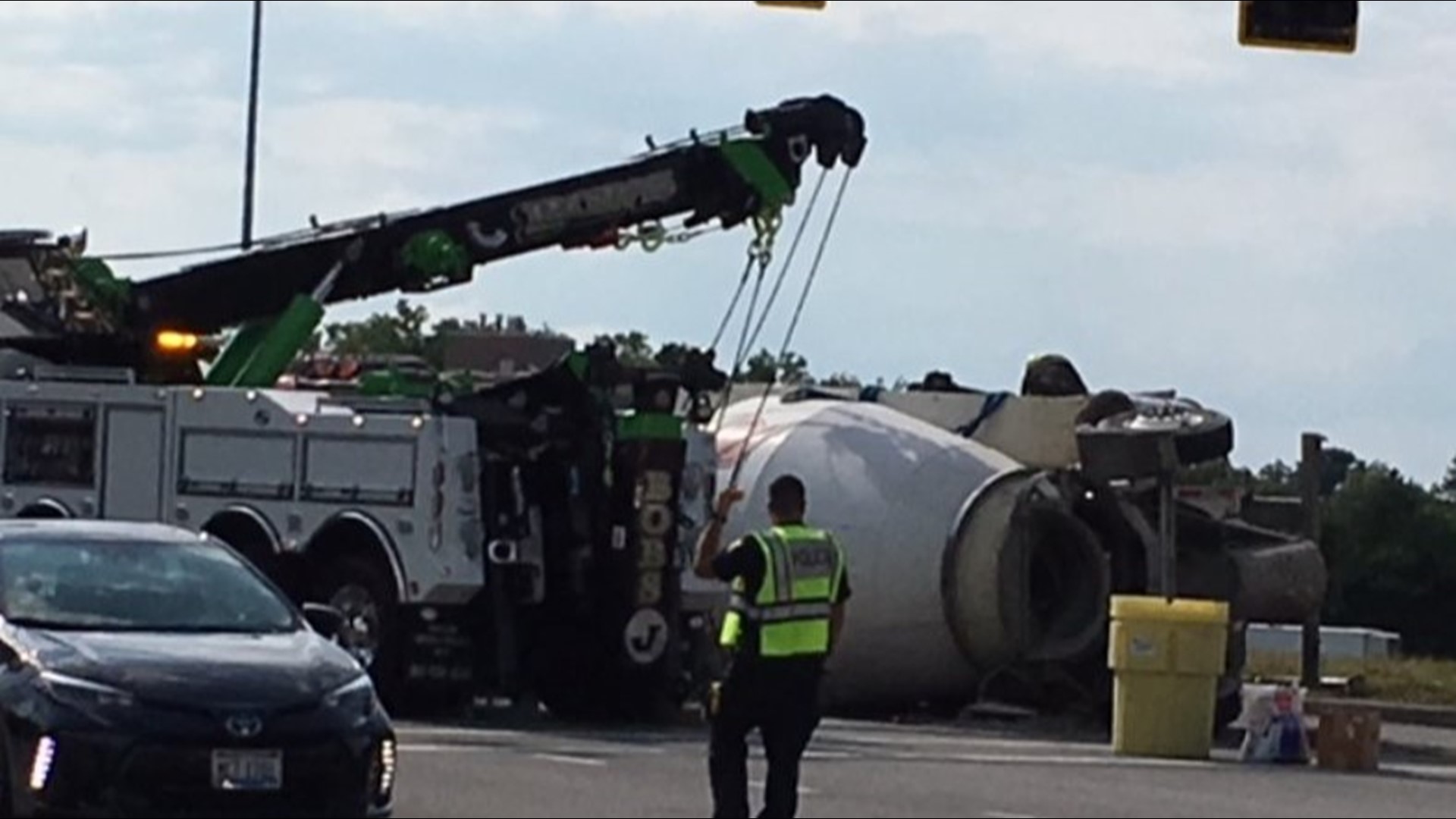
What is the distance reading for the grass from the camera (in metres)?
32.0

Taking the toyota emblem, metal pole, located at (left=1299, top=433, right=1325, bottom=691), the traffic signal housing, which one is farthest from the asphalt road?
metal pole, located at (left=1299, top=433, right=1325, bottom=691)

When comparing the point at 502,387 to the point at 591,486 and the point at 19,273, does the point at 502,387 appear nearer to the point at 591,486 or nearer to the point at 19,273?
the point at 591,486

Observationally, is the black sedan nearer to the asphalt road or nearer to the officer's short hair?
the asphalt road

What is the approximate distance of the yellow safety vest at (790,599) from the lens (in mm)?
15562

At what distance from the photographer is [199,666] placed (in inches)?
593

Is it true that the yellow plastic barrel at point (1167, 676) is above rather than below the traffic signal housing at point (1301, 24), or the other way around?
below

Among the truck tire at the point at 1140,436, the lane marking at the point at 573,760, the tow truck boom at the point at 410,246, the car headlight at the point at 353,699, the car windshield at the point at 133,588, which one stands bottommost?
the lane marking at the point at 573,760

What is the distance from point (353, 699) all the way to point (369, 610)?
937 cm

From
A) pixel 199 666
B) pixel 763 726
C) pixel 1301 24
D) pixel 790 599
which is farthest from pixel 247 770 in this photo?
pixel 1301 24

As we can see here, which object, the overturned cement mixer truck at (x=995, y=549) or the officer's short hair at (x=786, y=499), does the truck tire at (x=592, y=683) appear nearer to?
the overturned cement mixer truck at (x=995, y=549)

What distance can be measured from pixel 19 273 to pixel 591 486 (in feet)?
17.2

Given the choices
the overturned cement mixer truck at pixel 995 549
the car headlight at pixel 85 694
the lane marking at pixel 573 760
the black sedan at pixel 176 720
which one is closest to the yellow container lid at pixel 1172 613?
the overturned cement mixer truck at pixel 995 549

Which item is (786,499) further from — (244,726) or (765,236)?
(765,236)

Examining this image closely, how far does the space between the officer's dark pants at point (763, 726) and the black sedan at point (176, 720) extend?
1481mm
